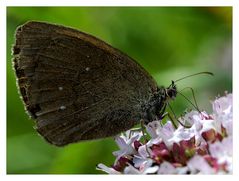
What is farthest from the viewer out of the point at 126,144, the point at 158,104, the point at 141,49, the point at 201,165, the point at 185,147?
the point at 141,49

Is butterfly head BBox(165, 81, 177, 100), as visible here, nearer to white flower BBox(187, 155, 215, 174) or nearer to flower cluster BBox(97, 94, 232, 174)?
flower cluster BBox(97, 94, 232, 174)

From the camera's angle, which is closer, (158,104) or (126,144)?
(126,144)

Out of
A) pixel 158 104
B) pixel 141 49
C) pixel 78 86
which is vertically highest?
pixel 141 49

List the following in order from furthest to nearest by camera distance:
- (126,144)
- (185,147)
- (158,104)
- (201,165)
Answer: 1. (158,104)
2. (126,144)
3. (185,147)
4. (201,165)

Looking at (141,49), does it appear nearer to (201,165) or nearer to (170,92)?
(170,92)

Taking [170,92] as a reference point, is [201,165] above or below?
below

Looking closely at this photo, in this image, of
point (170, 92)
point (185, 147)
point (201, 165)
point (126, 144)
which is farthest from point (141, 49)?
point (201, 165)
